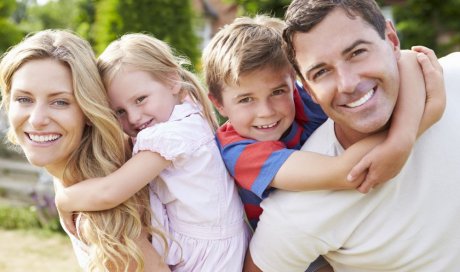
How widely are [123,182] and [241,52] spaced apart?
2.58 ft

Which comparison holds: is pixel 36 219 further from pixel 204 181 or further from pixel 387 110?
pixel 387 110

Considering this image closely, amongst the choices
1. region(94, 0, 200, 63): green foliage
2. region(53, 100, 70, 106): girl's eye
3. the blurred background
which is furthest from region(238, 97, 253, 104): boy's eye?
region(94, 0, 200, 63): green foliage

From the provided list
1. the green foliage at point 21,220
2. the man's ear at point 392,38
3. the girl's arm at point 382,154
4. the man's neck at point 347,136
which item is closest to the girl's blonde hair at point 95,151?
the girl's arm at point 382,154

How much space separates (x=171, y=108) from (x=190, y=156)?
317mm

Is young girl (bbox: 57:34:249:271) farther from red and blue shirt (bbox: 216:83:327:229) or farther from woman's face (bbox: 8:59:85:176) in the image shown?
woman's face (bbox: 8:59:85:176)

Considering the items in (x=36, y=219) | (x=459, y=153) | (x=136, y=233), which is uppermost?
(x=459, y=153)

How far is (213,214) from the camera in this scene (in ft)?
8.91

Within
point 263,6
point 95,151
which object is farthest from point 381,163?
point 263,6

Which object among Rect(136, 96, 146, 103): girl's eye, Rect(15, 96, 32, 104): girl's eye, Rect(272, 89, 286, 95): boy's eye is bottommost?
Rect(136, 96, 146, 103): girl's eye

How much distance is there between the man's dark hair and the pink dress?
683mm

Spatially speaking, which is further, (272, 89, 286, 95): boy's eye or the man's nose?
(272, 89, 286, 95): boy's eye

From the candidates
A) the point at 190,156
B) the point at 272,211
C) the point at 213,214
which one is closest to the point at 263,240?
the point at 272,211

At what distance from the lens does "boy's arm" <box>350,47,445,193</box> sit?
2.18 meters

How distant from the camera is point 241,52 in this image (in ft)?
8.66
